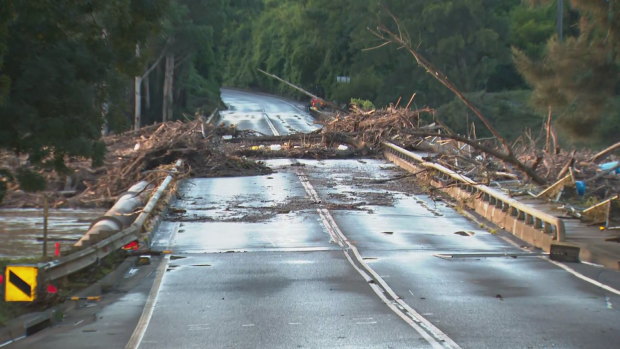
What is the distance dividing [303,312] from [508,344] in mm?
3269

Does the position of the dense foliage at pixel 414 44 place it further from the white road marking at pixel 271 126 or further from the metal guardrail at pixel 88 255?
the metal guardrail at pixel 88 255

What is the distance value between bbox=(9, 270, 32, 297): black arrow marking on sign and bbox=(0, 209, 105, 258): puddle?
28.2 ft

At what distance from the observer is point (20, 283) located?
12430 mm

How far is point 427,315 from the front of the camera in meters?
12.8

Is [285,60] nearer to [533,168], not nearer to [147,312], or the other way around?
[533,168]

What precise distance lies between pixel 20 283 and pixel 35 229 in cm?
1413

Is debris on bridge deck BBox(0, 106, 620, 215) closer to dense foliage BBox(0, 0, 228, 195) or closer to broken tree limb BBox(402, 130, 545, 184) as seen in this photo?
broken tree limb BBox(402, 130, 545, 184)

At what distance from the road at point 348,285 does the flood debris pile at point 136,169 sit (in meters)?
4.68

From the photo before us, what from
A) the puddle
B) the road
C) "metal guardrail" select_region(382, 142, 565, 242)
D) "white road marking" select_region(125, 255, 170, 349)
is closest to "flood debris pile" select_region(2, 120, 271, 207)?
the puddle

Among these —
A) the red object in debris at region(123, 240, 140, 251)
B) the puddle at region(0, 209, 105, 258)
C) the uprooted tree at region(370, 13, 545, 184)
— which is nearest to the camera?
the red object in debris at region(123, 240, 140, 251)

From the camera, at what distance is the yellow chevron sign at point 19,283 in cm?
1233

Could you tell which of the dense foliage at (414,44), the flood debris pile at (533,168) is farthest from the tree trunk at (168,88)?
the flood debris pile at (533,168)

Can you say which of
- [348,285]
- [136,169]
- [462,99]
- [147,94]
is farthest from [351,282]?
[147,94]

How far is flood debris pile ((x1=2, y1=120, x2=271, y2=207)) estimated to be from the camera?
30875 millimetres
